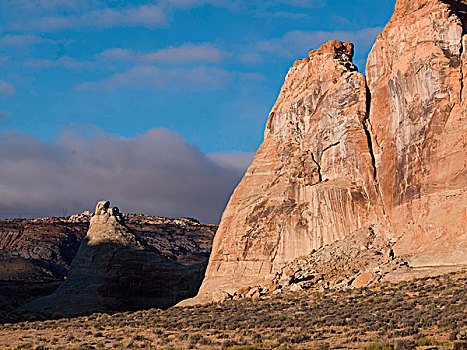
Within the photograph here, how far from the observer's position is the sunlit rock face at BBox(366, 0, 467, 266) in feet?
139

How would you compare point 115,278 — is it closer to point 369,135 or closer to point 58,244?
point 369,135

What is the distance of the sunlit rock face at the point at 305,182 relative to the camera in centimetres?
5272

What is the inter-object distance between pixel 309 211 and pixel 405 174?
10905 mm

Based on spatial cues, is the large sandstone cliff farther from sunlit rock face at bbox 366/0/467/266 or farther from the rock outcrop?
the rock outcrop

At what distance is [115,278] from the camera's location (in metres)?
68.1

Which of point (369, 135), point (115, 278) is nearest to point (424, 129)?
point (369, 135)

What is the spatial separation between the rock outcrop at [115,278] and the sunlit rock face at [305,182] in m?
12.0

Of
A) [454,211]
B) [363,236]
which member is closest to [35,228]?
[363,236]

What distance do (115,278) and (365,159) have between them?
1332 inches

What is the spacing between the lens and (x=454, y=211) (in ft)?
137

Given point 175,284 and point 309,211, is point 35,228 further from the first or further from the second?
point 309,211

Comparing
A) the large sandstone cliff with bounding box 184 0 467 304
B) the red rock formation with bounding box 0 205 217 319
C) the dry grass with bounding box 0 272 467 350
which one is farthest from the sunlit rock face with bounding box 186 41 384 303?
the red rock formation with bounding box 0 205 217 319

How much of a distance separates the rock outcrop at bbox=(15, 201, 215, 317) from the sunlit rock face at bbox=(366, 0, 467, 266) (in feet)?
100

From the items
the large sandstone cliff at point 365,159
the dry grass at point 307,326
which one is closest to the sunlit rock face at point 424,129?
the large sandstone cliff at point 365,159
